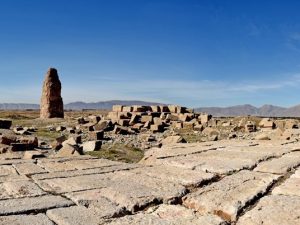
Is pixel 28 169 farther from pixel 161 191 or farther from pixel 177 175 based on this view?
pixel 161 191

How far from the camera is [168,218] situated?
3137 millimetres

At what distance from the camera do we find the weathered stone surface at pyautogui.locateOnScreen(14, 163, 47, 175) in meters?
5.05

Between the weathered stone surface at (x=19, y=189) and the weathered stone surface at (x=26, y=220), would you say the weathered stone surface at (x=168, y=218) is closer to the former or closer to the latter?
the weathered stone surface at (x=26, y=220)

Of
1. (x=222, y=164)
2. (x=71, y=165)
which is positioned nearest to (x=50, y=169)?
(x=71, y=165)

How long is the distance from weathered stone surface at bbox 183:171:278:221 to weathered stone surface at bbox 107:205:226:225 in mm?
111

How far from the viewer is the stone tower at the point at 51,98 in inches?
1414

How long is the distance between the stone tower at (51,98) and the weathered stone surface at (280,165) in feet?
106

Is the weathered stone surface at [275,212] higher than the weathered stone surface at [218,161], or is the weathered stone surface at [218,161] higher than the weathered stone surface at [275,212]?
the weathered stone surface at [218,161]

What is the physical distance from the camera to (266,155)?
207 inches

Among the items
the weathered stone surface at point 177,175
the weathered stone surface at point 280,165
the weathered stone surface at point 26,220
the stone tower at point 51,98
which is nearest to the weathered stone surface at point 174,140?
the weathered stone surface at point 280,165

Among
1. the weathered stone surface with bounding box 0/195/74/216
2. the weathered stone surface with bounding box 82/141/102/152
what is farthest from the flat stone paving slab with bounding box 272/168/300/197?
the weathered stone surface with bounding box 82/141/102/152

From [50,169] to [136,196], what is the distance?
2089mm

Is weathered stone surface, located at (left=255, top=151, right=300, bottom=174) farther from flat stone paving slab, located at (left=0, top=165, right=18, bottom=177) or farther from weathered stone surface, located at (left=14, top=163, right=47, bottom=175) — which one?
flat stone paving slab, located at (left=0, top=165, right=18, bottom=177)

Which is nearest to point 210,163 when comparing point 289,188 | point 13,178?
point 289,188
